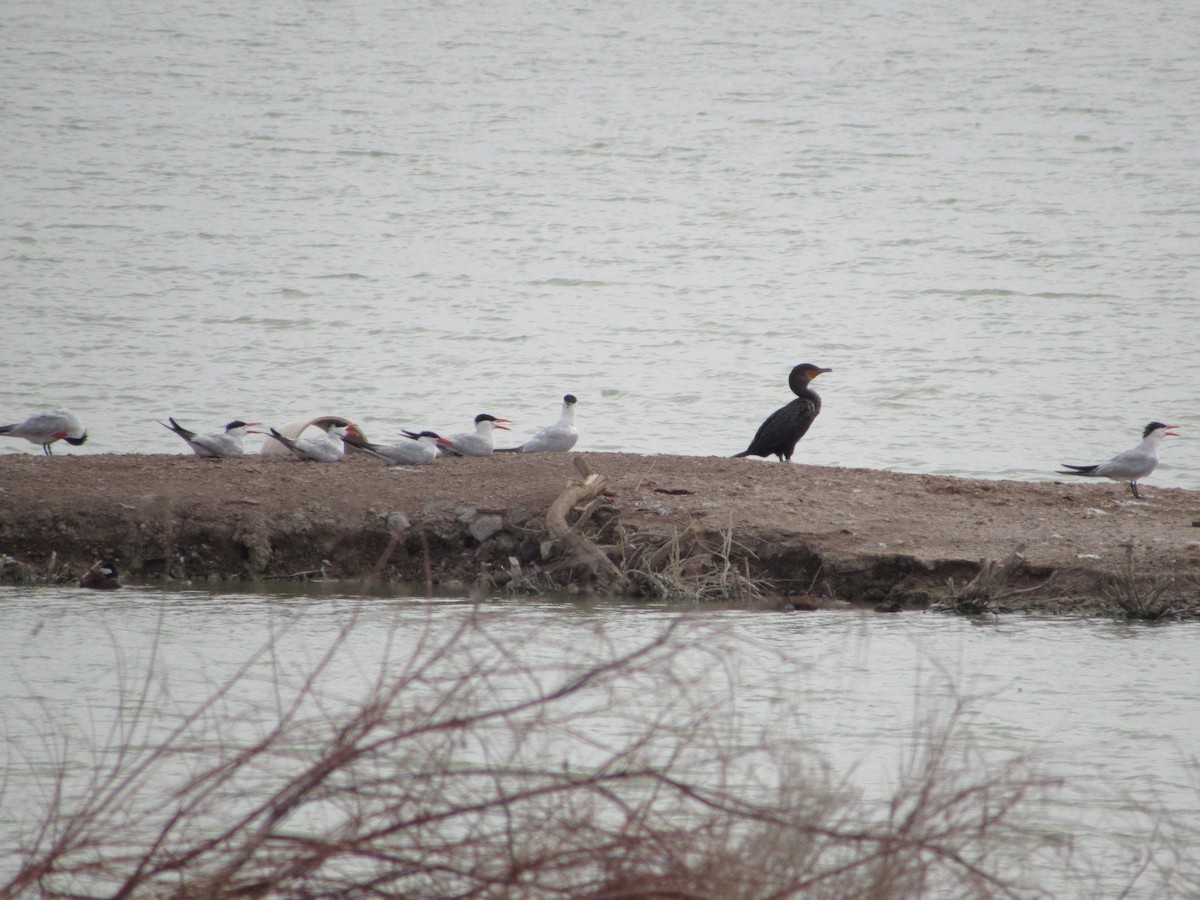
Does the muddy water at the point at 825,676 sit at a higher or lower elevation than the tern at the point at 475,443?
lower

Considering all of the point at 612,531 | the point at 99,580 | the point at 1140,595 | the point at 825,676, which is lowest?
the point at 99,580

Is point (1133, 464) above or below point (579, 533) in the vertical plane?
above

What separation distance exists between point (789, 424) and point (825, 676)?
16.8ft

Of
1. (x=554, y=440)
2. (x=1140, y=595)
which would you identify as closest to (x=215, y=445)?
(x=554, y=440)

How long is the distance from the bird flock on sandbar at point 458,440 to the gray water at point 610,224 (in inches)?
138

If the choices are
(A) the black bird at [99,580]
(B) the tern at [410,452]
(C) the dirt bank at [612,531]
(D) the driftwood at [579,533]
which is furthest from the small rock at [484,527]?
(A) the black bird at [99,580]

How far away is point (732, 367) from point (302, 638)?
1774 cm

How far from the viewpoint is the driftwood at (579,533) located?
10023mm

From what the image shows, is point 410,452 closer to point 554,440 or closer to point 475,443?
point 475,443

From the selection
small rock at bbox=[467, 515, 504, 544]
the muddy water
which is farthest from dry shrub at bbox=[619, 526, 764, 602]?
small rock at bbox=[467, 515, 504, 544]

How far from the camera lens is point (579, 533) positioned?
10523 millimetres

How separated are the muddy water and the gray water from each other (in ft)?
24.3

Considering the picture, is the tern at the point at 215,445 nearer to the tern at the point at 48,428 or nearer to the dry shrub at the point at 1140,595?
the tern at the point at 48,428

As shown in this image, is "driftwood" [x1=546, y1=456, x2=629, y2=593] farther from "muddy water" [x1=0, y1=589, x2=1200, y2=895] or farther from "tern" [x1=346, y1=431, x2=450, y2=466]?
"tern" [x1=346, y1=431, x2=450, y2=466]
